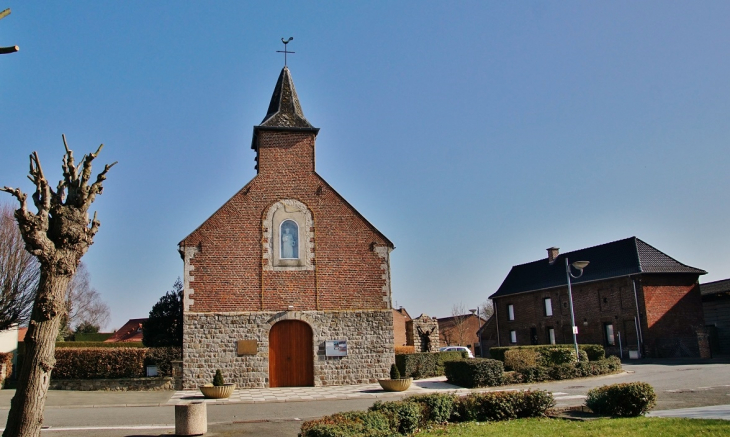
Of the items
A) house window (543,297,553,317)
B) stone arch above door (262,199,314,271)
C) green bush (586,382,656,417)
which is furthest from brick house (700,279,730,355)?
green bush (586,382,656,417)

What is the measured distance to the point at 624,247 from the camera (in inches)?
1497

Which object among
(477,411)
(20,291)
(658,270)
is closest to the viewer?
(477,411)

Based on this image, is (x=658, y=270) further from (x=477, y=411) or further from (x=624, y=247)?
(x=477, y=411)

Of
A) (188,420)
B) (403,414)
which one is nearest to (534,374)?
(403,414)

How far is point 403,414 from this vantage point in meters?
10.8

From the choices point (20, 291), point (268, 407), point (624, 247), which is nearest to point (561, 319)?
point (624, 247)

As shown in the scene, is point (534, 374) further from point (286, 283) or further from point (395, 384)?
point (286, 283)

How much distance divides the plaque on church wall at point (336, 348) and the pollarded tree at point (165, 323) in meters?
7.24

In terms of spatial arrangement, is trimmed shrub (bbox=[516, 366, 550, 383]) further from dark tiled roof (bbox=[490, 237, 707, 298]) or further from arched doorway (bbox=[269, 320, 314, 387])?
dark tiled roof (bbox=[490, 237, 707, 298])

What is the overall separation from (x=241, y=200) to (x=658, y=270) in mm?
25595

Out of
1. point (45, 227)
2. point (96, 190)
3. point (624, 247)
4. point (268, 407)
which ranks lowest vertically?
point (268, 407)

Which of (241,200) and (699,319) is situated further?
(699,319)

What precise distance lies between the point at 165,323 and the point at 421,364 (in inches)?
431

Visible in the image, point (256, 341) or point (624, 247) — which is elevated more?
point (624, 247)
